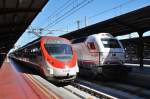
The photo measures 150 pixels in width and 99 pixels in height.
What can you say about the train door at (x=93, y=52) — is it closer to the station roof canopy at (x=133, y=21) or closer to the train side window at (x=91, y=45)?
the train side window at (x=91, y=45)

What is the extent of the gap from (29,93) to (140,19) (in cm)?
1141

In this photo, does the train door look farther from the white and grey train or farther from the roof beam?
the roof beam

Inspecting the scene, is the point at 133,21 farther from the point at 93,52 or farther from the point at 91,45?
the point at 93,52

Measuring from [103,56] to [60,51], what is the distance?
3115 millimetres

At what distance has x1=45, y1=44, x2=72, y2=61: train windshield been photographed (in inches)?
620

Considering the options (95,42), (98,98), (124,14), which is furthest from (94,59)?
(98,98)

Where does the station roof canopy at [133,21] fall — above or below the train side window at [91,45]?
above

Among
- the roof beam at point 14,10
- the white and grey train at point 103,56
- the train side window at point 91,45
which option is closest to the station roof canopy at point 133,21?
the white and grey train at point 103,56

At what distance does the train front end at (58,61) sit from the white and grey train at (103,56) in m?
2.18

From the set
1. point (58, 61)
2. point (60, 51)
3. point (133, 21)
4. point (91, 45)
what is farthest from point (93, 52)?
point (133, 21)

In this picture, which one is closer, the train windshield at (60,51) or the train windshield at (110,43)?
the train windshield at (60,51)

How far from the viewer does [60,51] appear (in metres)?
16.2

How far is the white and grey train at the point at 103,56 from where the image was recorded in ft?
56.2

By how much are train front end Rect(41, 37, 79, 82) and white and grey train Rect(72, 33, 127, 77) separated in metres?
2.18
